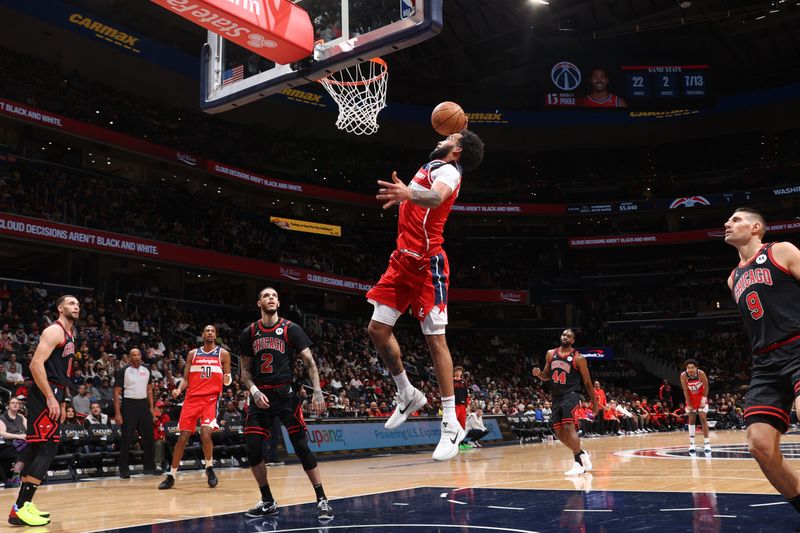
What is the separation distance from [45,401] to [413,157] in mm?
33068

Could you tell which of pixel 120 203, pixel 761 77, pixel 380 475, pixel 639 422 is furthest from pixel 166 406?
pixel 761 77

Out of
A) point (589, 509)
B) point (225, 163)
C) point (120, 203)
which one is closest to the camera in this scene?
point (589, 509)

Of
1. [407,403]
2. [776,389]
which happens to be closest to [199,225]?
[407,403]

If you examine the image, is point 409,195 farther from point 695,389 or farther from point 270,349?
point 695,389

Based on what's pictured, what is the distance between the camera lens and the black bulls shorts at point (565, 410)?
11.1 m

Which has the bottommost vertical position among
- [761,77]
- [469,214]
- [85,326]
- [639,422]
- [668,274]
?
[639,422]

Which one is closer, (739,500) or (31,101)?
(739,500)

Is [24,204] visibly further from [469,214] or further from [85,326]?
[469,214]

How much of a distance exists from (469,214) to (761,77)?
17848 millimetres

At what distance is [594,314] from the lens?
4012 centimetres

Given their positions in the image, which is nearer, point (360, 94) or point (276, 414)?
point (276, 414)

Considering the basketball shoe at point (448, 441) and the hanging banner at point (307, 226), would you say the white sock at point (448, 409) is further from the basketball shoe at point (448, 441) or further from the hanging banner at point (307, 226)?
the hanging banner at point (307, 226)

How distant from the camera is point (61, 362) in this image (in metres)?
7.64

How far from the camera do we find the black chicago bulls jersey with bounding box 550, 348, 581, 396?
11227mm
